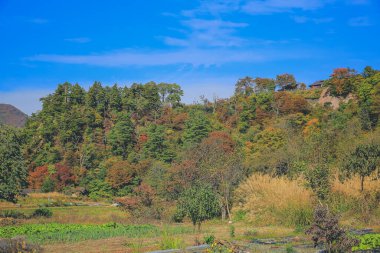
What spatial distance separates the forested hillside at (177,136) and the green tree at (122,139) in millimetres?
138

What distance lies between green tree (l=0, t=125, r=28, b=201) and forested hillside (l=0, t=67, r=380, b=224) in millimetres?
984

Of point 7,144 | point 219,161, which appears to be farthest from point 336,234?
point 7,144

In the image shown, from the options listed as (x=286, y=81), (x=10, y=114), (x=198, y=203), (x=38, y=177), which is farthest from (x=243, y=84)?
(x=10, y=114)

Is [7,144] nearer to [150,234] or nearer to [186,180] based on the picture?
[186,180]

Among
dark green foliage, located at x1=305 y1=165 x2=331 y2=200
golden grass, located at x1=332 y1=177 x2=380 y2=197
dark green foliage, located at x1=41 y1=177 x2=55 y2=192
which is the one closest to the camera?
dark green foliage, located at x1=305 y1=165 x2=331 y2=200

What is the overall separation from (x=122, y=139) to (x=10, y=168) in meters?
28.8

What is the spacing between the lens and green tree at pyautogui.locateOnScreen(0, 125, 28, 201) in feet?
86.6

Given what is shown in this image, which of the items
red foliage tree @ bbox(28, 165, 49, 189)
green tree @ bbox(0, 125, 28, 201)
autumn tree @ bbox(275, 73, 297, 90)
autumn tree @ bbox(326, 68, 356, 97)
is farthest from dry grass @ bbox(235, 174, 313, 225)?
autumn tree @ bbox(275, 73, 297, 90)

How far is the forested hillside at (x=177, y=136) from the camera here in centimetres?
2741

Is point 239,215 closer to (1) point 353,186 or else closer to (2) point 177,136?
(1) point 353,186

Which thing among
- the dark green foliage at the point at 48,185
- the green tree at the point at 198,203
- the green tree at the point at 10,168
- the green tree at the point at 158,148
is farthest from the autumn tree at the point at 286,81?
the green tree at the point at 198,203

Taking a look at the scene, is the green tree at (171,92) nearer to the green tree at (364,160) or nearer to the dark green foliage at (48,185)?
the dark green foliage at (48,185)

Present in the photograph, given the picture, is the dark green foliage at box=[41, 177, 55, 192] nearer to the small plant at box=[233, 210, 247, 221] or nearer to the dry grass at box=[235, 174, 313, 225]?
the small plant at box=[233, 210, 247, 221]

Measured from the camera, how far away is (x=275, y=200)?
19219mm
